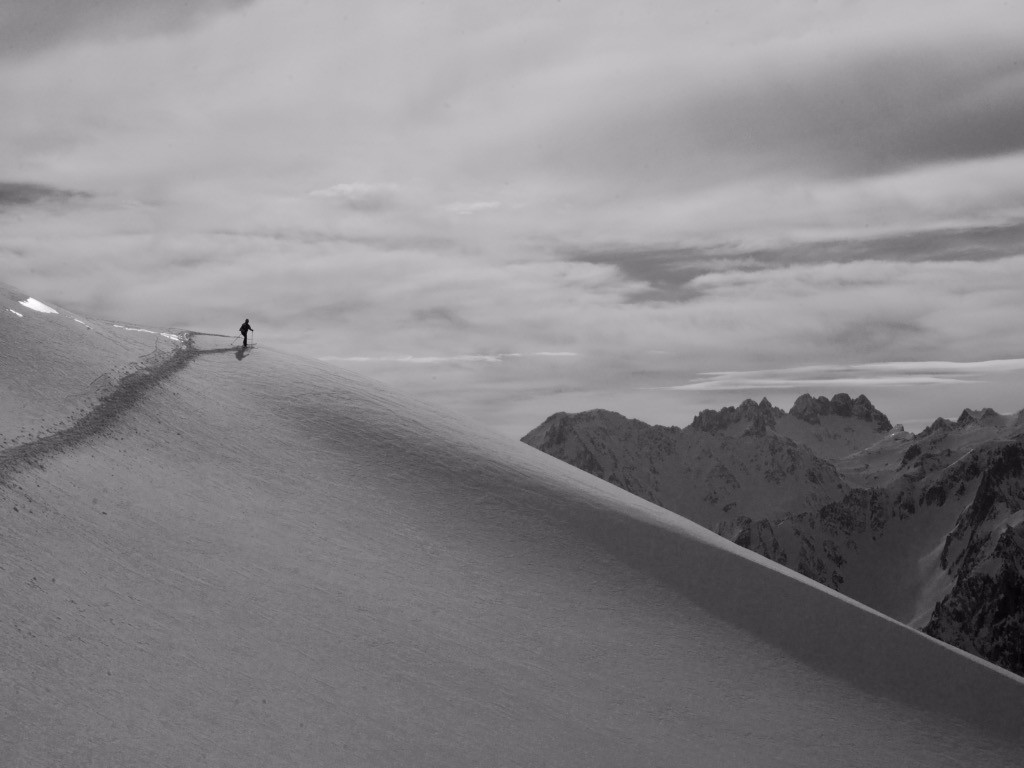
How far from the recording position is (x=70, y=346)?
40.9m

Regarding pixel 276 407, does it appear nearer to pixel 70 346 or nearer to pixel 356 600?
pixel 70 346

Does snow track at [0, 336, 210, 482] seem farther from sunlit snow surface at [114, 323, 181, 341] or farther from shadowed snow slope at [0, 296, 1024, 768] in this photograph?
sunlit snow surface at [114, 323, 181, 341]

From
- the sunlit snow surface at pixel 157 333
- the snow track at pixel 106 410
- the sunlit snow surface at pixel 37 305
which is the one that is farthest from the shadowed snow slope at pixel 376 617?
the sunlit snow surface at pixel 157 333

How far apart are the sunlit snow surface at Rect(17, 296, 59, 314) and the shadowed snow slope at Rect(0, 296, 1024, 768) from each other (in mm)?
4382

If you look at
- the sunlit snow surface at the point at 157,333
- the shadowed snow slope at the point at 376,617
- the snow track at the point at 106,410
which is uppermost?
the sunlit snow surface at the point at 157,333

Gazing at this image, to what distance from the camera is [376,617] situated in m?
25.9

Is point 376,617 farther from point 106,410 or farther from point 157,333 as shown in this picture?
point 157,333

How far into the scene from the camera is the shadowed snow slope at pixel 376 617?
2027 cm

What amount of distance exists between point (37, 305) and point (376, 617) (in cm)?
3255

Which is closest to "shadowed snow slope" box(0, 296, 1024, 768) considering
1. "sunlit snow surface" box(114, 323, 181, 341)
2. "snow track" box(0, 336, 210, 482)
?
"snow track" box(0, 336, 210, 482)

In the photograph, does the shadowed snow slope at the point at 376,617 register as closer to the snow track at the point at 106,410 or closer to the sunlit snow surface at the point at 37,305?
the snow track at the point at 106,410

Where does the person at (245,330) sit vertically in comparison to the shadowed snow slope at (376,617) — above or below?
above

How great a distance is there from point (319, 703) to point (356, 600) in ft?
17.8

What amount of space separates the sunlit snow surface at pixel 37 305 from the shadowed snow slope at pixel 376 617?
4.38 m
